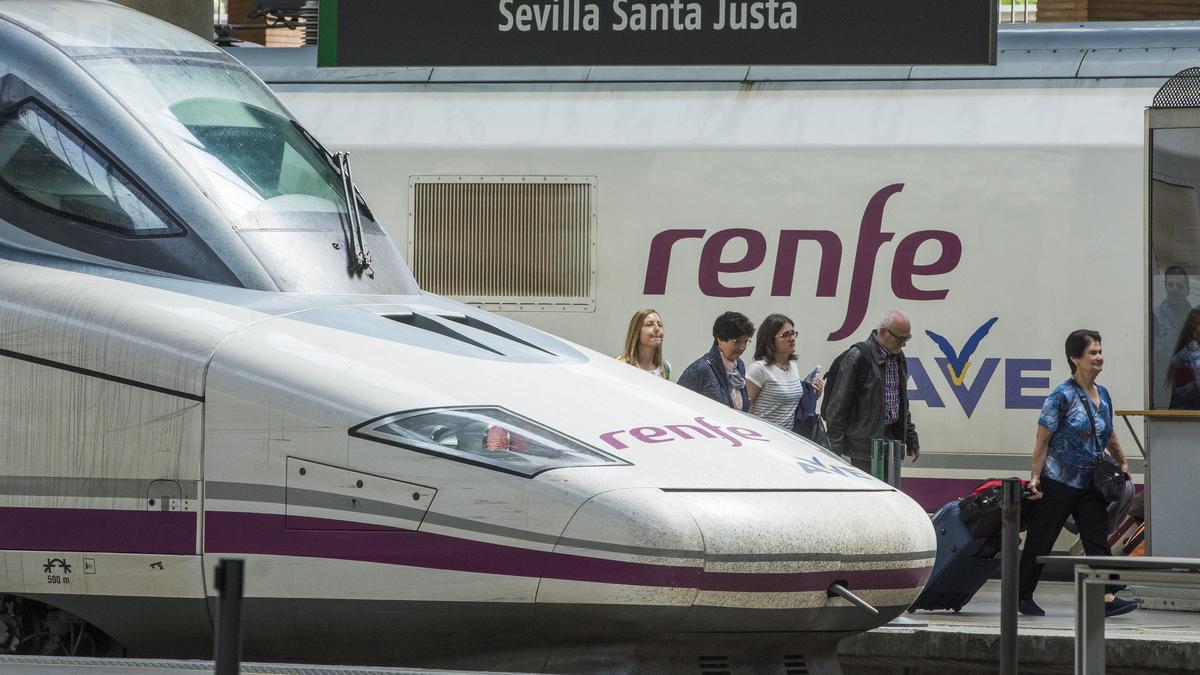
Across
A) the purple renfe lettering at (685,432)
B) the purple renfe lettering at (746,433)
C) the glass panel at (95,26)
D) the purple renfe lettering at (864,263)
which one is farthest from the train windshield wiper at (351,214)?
the purple renfe lettering at (864,263)

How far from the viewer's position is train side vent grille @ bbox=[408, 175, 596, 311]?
396 inches

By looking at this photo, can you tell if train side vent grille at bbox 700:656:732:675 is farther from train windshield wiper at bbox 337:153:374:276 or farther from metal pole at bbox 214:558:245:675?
metal pole at bbox 214:558:245:675

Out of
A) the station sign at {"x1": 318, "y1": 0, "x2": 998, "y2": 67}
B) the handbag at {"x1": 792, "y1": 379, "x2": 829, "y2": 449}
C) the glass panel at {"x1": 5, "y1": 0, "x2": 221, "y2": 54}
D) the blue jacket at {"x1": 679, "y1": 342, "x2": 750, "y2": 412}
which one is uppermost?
the station sign at {"x1": 318, "y1": 0, "x2": 998, "y2": 67}

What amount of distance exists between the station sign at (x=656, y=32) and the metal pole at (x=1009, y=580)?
199cm

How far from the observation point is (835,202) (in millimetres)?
9883

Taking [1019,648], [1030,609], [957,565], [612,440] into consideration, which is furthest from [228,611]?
[1030,609]

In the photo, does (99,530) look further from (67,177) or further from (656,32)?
(656,32)

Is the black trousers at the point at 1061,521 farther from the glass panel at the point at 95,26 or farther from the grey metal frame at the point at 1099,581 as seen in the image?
the glass panel at the point at 95,26

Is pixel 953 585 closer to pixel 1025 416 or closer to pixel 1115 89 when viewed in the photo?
pixel 1025 416

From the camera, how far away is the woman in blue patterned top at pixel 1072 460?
8.55 meters

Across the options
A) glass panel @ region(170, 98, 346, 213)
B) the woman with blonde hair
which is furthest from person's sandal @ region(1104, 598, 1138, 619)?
glass panel @ region(170, 98, 346, 213)

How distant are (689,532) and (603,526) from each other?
0.24m

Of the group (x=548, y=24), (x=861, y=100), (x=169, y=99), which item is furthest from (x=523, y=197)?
(x=169, y=99)

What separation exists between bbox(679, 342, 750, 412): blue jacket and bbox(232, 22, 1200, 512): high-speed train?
3.00 feet
